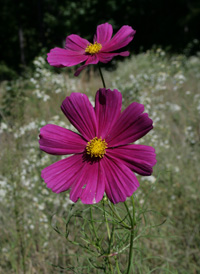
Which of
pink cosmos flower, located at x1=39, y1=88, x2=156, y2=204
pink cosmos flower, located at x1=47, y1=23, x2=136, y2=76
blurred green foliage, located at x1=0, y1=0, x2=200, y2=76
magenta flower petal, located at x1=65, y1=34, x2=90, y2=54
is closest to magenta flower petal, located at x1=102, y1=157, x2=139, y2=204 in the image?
pink cosmos flower, located at x1=39, y1=88, x2=156, y2=204

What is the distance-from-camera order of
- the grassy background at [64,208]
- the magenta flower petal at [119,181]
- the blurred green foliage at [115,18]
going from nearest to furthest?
the magenta flower petal at [119,181] < the grassy background at [64,208] < the blurred green foliage at [115,18]

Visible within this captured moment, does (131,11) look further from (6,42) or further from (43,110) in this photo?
(43,110)

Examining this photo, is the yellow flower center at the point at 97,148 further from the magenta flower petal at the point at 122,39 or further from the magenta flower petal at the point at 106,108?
the magenta flower petal at the point at 122,39

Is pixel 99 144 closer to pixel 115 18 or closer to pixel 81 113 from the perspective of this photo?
pixel 81 113

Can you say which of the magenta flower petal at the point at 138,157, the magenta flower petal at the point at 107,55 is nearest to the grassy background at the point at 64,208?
the magenta flower petal at the point at 138,157

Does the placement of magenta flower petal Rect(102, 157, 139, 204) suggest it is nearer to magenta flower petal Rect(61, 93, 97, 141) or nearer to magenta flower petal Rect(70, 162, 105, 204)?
magenta flower petal Rect(70, 162, 105, 204)

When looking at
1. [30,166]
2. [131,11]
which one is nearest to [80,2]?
[131,11]
